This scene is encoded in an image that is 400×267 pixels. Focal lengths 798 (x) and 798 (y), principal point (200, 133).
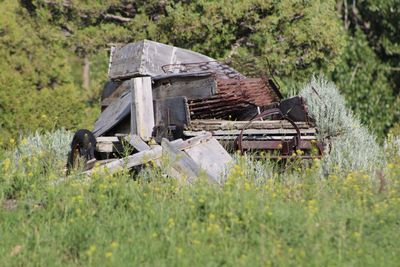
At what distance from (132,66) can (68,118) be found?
4584 millimetres

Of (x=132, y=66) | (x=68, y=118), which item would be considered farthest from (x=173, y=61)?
(x=68, y=118)

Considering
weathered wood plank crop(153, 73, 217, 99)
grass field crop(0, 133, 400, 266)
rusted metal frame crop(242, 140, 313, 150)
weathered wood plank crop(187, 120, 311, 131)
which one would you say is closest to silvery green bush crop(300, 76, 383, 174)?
rusted metal frame crop(242, 140, 313, 150)

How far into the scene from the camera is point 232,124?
34.6 feet

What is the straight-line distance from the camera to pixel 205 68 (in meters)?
11.8

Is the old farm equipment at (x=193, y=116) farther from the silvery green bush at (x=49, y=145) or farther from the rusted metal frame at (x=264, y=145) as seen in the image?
the silvery green bush at (x=49, y=145)

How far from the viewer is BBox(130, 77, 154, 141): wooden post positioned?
10.9 metres

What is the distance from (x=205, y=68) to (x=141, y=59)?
1078 millimetres

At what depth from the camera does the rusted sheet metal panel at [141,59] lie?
11.3 meters

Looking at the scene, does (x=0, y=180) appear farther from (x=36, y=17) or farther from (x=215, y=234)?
(x=36, y=17)

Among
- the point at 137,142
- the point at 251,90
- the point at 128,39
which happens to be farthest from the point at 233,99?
the point at 128,39

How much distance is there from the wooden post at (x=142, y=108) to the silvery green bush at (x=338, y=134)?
237 cm

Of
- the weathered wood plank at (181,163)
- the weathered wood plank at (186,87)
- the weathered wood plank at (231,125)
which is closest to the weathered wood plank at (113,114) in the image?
the weathered wood plank at (186,87)

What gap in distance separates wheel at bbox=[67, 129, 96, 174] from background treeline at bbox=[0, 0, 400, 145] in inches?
136

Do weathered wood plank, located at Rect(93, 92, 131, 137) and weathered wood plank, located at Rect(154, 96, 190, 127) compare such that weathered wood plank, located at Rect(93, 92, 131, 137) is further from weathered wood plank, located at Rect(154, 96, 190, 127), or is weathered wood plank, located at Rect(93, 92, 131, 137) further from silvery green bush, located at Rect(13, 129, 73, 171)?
weathered wood plank, located at Rect(154, 96, 190, 127)
